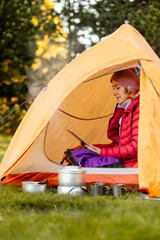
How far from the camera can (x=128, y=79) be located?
12.0 ft

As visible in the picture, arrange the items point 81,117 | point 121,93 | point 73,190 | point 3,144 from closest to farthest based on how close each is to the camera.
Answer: point 73,190, point 121,93, point 81,117, point 3,144

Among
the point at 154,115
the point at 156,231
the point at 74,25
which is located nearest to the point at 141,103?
the point at 154,115

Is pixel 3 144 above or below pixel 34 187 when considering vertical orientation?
above

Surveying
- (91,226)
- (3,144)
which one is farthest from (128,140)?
(3,144)

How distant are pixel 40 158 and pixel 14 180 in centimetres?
34

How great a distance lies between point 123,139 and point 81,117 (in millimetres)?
1142

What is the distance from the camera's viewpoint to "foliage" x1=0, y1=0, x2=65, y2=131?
11.2 m

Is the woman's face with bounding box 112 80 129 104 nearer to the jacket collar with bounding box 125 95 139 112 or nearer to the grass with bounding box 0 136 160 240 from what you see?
the jacket collar with bounding box 125 95 139 112

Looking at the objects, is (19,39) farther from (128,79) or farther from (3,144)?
(128,79)

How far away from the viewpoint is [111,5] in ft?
38.6

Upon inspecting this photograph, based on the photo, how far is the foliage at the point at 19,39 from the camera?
11234 millimetres

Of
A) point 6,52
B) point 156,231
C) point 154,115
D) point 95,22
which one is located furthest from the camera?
point 95,22

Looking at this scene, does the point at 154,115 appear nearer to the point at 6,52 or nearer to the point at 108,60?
the point at 108,60

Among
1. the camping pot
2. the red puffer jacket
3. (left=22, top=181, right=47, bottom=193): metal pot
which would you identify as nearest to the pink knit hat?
the red puffer jacket
